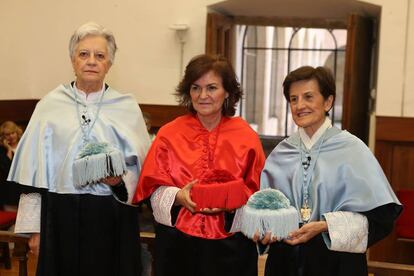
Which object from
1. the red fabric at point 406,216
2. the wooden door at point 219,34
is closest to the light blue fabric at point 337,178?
the red fabric at point 406,216

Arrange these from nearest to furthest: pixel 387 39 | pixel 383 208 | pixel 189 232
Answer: pixel 383 208 < pixel 189 232 < pixel 387 39

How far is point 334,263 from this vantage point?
7.42 ft

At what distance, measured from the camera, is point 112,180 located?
7.98ft

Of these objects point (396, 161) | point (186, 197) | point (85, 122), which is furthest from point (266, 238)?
point (396, 161)

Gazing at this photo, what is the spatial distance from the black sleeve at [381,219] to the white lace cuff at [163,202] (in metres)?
0.71

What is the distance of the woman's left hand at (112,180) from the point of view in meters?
2.41

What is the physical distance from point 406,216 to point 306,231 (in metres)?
3.09

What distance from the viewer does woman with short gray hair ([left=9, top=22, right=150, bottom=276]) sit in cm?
250

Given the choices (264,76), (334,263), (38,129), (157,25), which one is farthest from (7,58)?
(264,76)

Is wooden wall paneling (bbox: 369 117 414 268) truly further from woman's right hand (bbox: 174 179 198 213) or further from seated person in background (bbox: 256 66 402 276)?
woman's right hand (bbox: 174 179 198 213)

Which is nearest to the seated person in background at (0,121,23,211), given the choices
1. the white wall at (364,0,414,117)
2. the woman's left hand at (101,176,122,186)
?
the woman's left hand at (101,176,122,186)

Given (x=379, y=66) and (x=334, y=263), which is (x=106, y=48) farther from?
(x=379, y=66)

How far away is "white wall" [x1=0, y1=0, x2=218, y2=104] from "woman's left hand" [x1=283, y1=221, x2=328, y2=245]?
4.36m

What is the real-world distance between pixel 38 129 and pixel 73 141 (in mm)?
164
